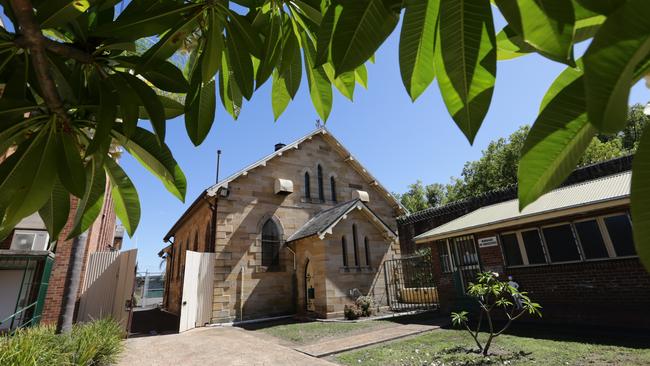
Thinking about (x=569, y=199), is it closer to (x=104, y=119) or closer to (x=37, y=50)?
(x=104, y=119)

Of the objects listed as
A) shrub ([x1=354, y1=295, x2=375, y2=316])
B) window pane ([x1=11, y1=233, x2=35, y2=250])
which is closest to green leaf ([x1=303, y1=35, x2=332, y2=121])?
window pane ([x1=11, y1=233, x2=35, y2=250])

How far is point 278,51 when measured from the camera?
145 centimetres

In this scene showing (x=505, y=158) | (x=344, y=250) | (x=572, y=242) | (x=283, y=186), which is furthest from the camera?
(x=505, y=158)

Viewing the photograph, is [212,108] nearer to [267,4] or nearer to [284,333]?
[267,4]

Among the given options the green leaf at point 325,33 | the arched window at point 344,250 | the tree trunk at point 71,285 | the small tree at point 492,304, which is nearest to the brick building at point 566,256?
the small tree at point 492,304

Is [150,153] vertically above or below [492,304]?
above

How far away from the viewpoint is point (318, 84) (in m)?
1.48

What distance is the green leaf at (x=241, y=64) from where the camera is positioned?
1.31 metres

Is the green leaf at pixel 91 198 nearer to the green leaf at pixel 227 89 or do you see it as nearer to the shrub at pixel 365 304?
the green leaf at pixel 227 89

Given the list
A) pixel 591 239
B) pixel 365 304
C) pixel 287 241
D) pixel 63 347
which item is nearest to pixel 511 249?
pixel 591 239

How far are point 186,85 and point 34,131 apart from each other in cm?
78

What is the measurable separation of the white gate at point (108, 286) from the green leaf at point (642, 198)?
1171 cm

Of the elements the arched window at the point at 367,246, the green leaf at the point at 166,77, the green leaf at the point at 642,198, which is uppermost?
the arched window at the point at 367,246

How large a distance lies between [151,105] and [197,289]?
12.9m
